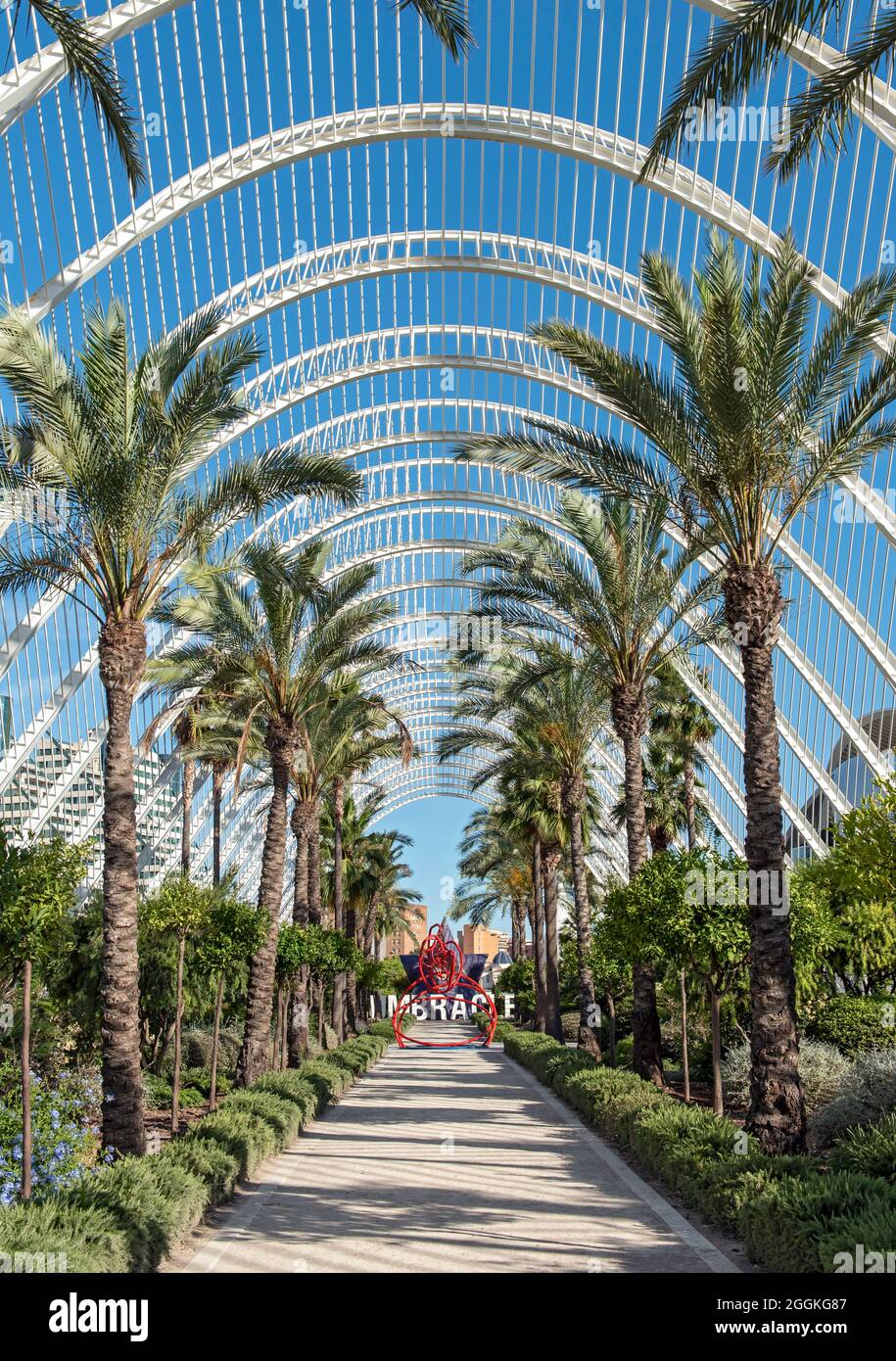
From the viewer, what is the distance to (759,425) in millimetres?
12594

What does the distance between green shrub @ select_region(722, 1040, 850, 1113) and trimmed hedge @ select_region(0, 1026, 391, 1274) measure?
681 cm

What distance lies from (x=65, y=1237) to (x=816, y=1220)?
13.9 ft

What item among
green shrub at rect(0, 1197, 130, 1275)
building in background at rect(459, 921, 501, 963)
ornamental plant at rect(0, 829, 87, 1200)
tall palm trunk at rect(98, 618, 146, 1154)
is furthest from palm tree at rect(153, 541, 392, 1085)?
building in background at rect(459, 921, 501, 963)

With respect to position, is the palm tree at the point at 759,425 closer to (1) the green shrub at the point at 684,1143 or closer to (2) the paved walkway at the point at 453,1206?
(1) the green shrub at the point at 684,1143

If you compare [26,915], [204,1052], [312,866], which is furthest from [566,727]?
[26,915]

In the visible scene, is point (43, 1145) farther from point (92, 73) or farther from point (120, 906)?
point (92, 73)

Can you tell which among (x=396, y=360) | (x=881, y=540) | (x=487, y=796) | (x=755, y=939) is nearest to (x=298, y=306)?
(x=396, y=360)

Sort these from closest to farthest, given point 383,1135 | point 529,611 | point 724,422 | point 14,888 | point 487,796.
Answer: point 14,888, point 724,422, point 383,1135, point 529,611, point 487,796

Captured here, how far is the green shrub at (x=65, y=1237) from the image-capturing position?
6418 mm

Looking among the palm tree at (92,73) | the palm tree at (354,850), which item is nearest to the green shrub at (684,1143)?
the palm tree at (92,73)

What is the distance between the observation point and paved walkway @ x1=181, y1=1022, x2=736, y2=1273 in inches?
321

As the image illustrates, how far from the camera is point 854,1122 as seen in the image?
13062 mm

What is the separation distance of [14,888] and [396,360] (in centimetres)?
2320
